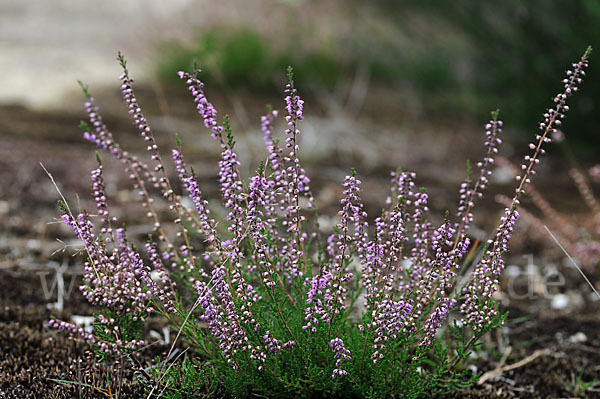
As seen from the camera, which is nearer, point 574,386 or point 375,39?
point 574,386

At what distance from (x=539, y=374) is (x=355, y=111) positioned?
19.0 ft

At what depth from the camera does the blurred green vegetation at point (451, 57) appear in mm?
6559

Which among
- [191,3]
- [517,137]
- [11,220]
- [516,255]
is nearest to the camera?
[11,220]

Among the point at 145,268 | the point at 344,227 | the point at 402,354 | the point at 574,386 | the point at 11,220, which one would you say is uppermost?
the point at 344,227

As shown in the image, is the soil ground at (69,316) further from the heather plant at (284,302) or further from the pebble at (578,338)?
the heather plant at (284,302)

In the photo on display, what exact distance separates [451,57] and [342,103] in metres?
2.06

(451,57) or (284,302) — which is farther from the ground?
(451,57)

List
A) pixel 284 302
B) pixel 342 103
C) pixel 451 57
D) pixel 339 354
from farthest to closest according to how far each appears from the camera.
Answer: pixel 451 57 < pixel 342 103 < pixel 284 302 < pixel 339 354

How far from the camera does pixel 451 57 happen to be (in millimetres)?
9359

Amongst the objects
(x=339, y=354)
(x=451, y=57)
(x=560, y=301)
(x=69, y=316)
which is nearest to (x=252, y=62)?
(x=451, y=57)

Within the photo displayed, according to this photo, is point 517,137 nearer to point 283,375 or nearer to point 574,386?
point 574,386

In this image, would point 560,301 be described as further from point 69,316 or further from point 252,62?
point 252,62

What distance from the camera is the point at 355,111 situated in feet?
27.7

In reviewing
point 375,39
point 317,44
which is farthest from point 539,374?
point 375,39
